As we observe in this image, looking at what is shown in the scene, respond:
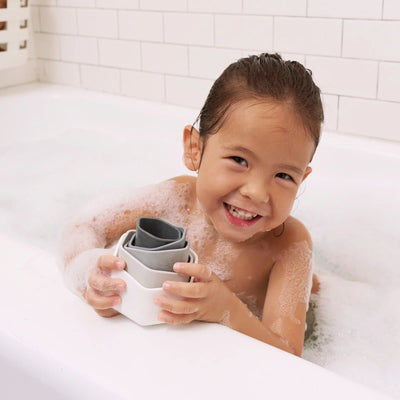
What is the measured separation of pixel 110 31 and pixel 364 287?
1369 millimetres

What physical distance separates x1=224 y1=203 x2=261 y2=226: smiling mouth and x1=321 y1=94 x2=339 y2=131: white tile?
825 millimetres

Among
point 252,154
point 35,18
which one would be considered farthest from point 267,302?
point 35,18

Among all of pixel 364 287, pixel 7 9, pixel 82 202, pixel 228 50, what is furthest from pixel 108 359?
pixel 7 9

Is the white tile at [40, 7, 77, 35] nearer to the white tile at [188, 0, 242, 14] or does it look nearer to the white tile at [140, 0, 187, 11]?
the white tile at [140, 0, 187, 11]

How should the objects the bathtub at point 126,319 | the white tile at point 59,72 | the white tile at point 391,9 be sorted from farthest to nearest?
the white tile at point 59,72
the white tile at point 391,9
the bathtub at point 126,319

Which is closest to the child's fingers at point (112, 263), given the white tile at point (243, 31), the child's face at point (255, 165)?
the child's face at point (255, 165)

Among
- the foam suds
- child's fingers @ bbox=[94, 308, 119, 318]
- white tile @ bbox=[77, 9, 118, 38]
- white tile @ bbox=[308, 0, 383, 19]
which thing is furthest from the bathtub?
white tile @ bbox=[308, 0, 383, 19]

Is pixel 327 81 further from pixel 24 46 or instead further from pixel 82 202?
pixel 24 46

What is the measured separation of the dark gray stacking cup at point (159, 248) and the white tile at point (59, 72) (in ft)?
5.68

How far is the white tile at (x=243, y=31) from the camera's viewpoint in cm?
178

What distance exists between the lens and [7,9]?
2072mm

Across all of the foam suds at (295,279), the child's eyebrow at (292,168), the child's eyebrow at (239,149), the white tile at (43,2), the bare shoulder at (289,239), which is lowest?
the foam suds at (295,279)

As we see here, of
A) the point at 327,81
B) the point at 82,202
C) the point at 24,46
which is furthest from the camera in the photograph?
the point at 24,46

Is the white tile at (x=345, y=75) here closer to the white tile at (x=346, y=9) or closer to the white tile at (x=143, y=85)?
the white tile at (x=346, y=9)
